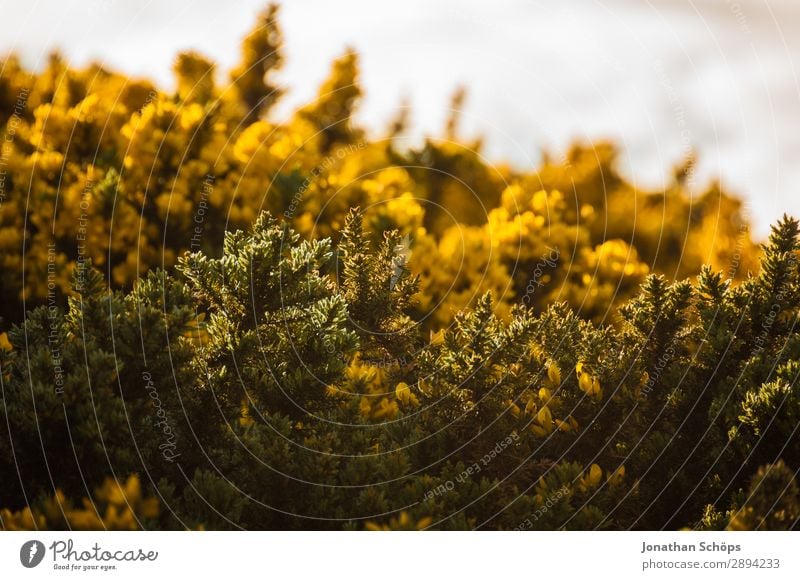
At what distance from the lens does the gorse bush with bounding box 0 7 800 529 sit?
164 cm

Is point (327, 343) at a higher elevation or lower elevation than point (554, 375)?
higher

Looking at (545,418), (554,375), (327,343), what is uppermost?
(327,343)

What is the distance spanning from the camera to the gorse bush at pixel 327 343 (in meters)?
1.64

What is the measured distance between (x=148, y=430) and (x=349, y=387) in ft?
1.68

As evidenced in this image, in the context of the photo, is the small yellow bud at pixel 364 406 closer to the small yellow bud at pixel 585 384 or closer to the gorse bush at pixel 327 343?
the gorse bush at pixel 327 343

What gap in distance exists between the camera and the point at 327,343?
1.73 meters

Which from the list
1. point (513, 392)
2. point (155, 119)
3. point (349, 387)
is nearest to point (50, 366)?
point (349, 387)

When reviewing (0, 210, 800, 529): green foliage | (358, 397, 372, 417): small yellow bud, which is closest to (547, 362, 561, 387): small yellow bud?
(0, 210, 800, 529): green foliage

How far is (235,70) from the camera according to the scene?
2381 millimetres

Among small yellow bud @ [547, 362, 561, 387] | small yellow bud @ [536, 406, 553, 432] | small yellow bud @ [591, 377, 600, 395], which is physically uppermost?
small yellow bud @ [547, 362, 561, 387]

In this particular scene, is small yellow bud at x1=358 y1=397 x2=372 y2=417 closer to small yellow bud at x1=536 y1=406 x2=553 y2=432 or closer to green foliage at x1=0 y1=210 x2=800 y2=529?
green foliage at x1=0 y1=210 x2=800 y2=529

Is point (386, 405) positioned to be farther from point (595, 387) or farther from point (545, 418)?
point (595, 387)

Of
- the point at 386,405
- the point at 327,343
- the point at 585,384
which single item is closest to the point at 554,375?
the point at 585,384
